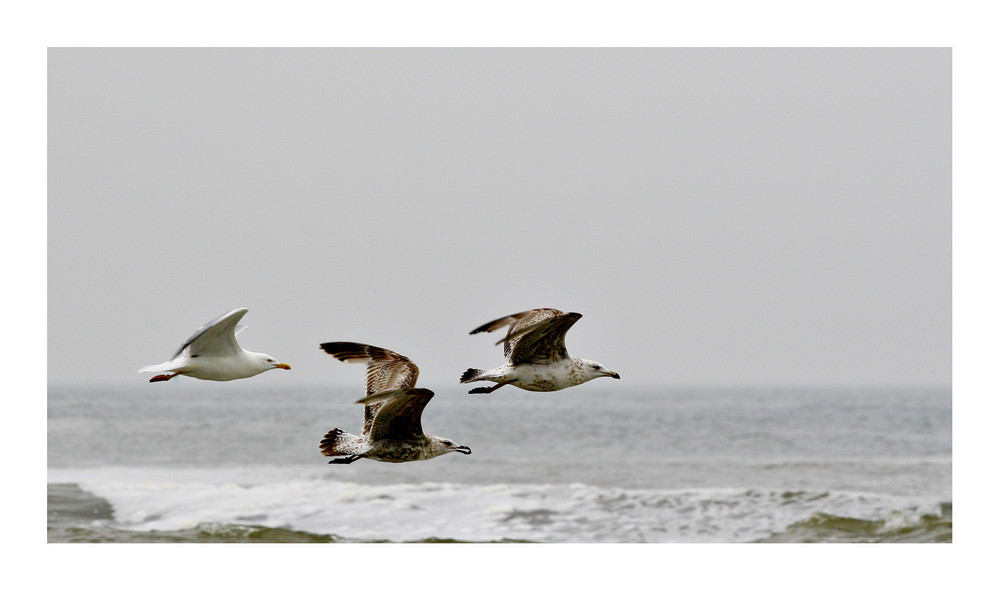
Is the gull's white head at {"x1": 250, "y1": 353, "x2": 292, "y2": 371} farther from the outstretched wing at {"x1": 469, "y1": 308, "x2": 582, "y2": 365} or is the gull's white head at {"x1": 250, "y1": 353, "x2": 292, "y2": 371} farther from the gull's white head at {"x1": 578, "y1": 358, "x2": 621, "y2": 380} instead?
the gull's white head at {"x1": 578, "y1": 358, "x2": 621, "y2": 380}

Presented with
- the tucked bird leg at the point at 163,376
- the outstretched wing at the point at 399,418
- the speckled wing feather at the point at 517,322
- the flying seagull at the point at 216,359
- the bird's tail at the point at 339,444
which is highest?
the speckled wing feather at the point at 517,322

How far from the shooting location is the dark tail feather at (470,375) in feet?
19.4

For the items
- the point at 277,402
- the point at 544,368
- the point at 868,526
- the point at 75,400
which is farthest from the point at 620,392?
the point at 544,368

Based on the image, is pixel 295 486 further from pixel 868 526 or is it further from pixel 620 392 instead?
pixel 620 392

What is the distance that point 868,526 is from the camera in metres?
14.9

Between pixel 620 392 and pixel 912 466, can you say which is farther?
pixel 620 392

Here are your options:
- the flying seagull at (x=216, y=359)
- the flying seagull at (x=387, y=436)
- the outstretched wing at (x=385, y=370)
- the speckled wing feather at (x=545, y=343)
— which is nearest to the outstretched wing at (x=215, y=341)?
the flying seagull at (x=216, y=359)

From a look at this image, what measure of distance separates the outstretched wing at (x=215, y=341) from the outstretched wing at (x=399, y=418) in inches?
40.1

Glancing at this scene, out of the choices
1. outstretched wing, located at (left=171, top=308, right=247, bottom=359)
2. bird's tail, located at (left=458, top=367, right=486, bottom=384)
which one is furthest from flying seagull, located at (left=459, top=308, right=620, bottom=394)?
outstretched wing, located at (left=171, top=308, right=247, bottom=359)

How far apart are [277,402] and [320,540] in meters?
15.2

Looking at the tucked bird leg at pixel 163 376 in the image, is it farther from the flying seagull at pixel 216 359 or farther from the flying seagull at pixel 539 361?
the flying seagull at pixel 539 361

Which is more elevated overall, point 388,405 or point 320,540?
point 388,405

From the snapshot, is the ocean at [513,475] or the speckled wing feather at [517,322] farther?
the ocean at [513,475]

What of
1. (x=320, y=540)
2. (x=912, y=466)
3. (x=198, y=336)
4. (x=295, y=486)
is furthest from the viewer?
(x=912, y=466)
